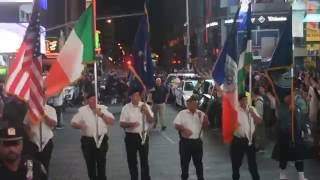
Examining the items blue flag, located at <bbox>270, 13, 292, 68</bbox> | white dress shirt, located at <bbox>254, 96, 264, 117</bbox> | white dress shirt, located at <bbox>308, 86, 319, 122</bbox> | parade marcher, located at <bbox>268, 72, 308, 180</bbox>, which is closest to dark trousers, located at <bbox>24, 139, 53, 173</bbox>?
parade marcher, located at <bbox>268, 72, 308, 180</bbox>

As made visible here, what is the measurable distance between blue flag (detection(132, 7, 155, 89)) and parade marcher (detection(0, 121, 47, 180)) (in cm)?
680

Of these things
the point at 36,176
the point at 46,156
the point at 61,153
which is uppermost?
the point at 36,176

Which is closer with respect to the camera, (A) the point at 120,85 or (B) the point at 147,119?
(B) the point at 147,119

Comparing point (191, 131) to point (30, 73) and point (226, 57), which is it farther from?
point (30, 73)

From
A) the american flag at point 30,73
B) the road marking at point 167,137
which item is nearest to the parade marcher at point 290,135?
the american flag at point 30,73

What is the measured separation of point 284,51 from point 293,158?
1834 millimetres

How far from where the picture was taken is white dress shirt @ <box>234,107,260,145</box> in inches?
428

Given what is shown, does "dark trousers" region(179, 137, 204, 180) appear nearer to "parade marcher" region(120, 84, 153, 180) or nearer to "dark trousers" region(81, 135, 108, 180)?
"parade marcher" region(120, 84, 153, 180)

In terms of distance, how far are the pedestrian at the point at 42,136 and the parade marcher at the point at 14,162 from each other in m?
4.86

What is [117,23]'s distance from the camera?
532ft


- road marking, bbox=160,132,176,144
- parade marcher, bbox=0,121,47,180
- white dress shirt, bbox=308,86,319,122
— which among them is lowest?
road marking, bbox=160,132,176,144

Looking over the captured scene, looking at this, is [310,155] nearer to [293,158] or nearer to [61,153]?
[293,158]

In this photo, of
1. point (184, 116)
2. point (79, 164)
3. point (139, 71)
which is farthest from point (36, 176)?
point (79, 164)

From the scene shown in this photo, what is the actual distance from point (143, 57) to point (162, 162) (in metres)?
3.26
